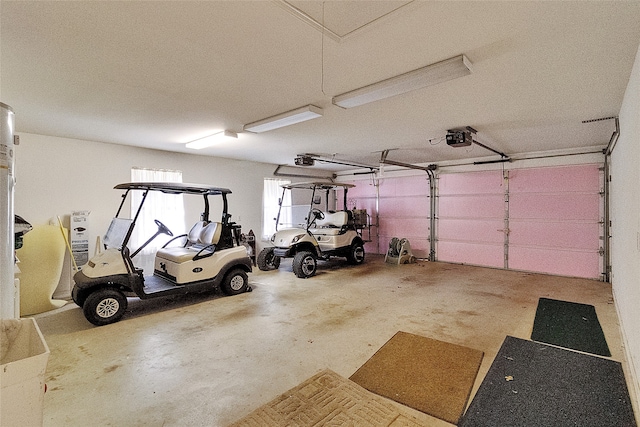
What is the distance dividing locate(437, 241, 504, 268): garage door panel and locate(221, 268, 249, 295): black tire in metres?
5.22

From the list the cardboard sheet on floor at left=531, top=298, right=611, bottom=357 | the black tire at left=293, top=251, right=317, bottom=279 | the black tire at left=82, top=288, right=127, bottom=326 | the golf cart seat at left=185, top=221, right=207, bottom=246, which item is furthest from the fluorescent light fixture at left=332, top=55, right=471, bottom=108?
the black tire at left=293, top=251, right=317, bottom=279

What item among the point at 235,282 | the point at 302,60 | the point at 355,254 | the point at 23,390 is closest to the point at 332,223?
the point at 355,254

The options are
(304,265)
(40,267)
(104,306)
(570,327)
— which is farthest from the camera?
(304,265)

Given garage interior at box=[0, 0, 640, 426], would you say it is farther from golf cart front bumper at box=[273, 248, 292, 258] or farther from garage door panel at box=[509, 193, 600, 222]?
golf cart front bumper at box=[273, 248, 292, 258]

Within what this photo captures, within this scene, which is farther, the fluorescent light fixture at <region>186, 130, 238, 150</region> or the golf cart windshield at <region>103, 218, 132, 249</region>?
the fluorescent light fixture at <region>186, 130, 238, 150</region>

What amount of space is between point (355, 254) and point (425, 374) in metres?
4.93

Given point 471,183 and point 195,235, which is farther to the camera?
point 471,183


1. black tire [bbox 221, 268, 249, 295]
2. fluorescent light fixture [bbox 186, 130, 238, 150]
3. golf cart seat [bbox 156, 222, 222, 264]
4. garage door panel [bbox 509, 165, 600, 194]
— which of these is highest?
fluorescent light fixture [bbox 186, 130, 238, 150]

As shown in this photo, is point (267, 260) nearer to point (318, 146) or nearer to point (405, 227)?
point (318, 146)

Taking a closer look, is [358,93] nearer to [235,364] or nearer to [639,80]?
[639,80]

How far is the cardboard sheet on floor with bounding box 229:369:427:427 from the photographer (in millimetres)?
1984

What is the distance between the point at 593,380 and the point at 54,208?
703cm

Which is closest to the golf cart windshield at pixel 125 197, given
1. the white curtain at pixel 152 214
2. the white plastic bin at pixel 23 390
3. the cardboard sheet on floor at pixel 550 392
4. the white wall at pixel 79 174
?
the white wall at pixel 79 174

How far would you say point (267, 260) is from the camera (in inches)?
271
